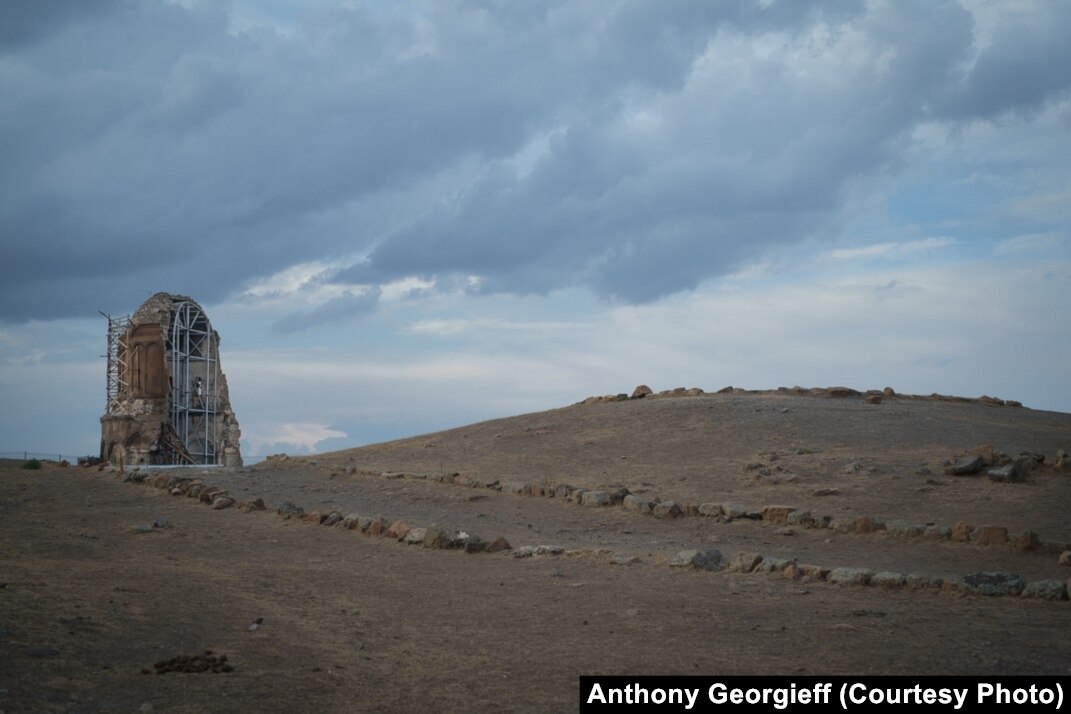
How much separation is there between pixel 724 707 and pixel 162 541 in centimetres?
1023

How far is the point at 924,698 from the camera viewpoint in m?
6.65

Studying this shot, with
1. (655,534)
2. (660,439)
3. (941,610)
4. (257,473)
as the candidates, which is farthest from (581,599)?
(257,473)

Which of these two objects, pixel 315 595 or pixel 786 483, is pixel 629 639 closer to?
pixel 315 595

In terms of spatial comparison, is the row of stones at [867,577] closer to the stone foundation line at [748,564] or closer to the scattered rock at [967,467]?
the stone foundation line at [748,564]

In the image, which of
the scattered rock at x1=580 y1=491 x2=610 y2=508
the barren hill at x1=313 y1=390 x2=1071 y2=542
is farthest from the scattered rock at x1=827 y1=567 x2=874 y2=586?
the scattered rock at x1=580 y1=491 x2=610 y2=508

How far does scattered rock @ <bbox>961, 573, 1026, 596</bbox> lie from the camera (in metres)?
10.1

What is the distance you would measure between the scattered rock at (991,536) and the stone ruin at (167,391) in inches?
1020

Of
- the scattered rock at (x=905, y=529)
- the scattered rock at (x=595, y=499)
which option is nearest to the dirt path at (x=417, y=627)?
the scattered rock at (x=905, y=529)

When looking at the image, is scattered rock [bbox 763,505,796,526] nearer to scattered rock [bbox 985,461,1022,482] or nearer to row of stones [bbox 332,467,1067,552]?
row of stones [bbox 332,467,1067,552]

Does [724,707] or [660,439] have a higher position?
[660,439]

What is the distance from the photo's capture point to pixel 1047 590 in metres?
9.92

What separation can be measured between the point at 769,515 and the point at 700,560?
3.79 meters

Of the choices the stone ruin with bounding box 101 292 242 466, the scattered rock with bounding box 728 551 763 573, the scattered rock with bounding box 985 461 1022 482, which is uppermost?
the stone ruin with bounding box 101 292 242 466

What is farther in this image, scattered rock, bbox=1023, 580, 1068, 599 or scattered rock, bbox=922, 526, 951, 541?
scattered rock, bbox=922, 526, 951, 541
